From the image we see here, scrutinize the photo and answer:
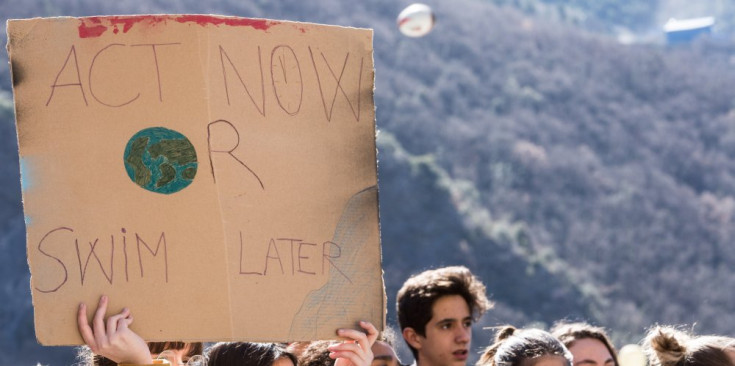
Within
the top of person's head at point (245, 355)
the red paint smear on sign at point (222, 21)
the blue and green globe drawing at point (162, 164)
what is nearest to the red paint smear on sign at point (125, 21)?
the red paint smear on sign at point (222, 21)

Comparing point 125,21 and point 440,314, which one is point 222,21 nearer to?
point 125,21

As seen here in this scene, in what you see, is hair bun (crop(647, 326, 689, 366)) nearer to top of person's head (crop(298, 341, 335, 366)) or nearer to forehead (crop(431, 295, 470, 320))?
forehead (crop(431, 295, 470, 320))

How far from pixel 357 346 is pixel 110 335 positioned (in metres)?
0.52

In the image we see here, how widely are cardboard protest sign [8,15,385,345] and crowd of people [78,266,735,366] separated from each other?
53 mm

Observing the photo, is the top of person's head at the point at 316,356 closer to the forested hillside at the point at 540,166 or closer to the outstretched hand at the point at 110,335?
the outstretched hand at the point at 110,335

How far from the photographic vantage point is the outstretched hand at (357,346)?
226 centimetres

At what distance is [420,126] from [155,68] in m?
15.3

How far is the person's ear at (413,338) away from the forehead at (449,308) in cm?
9

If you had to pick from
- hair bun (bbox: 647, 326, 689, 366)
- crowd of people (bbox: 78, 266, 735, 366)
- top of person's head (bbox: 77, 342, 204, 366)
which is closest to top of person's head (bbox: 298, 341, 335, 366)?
crowd of people (bbox: 78, 266, 735, 366)

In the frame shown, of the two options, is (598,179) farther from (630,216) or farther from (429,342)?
(429,342)

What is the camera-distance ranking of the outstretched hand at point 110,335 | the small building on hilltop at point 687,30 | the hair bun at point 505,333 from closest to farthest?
the outstretched hand at point 110,335 → the hair bun at point 505,333 → the small building on hilltop at point 687,30

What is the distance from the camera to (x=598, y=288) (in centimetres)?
1420

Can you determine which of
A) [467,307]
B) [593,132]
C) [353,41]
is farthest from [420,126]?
[353,41]

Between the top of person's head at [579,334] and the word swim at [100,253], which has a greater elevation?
the word swim at [100,253]
